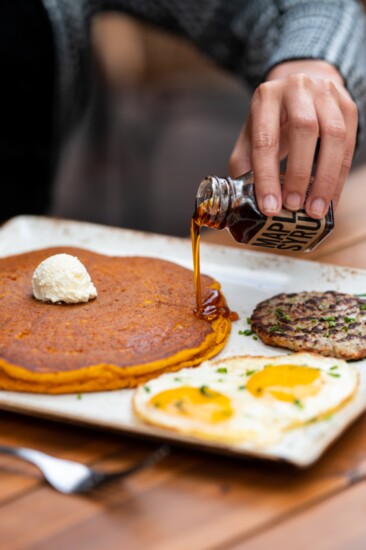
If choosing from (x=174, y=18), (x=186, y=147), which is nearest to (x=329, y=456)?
(x=174, y=18)

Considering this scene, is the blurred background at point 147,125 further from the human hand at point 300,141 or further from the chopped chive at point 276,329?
the chopped chive at point 276,329

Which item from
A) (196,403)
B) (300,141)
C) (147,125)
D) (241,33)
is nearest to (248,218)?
(300,141)

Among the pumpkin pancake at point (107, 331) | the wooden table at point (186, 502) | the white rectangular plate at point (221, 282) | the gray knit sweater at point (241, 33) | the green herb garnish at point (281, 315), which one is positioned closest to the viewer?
the wooden table at point (186, 502)

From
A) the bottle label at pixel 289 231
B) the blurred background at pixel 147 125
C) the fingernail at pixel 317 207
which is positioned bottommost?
the blurred background at pixel 147 125

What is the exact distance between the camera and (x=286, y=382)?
4.19 feet

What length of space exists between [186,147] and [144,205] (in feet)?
1.72

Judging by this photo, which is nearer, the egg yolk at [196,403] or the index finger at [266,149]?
the egg yolk at [196,403]

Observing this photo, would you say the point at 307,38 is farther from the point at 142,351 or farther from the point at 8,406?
the point at 8,406

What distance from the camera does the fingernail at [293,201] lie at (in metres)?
1.54

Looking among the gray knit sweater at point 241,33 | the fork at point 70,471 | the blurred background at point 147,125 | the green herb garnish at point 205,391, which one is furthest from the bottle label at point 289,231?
the blurred background at point 147,125

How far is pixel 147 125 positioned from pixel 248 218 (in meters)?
3.64

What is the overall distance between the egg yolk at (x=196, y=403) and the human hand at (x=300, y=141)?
43cm

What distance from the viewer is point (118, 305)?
1.61 meters

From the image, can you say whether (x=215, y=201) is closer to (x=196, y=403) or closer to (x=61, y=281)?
(x=61, y=281)
